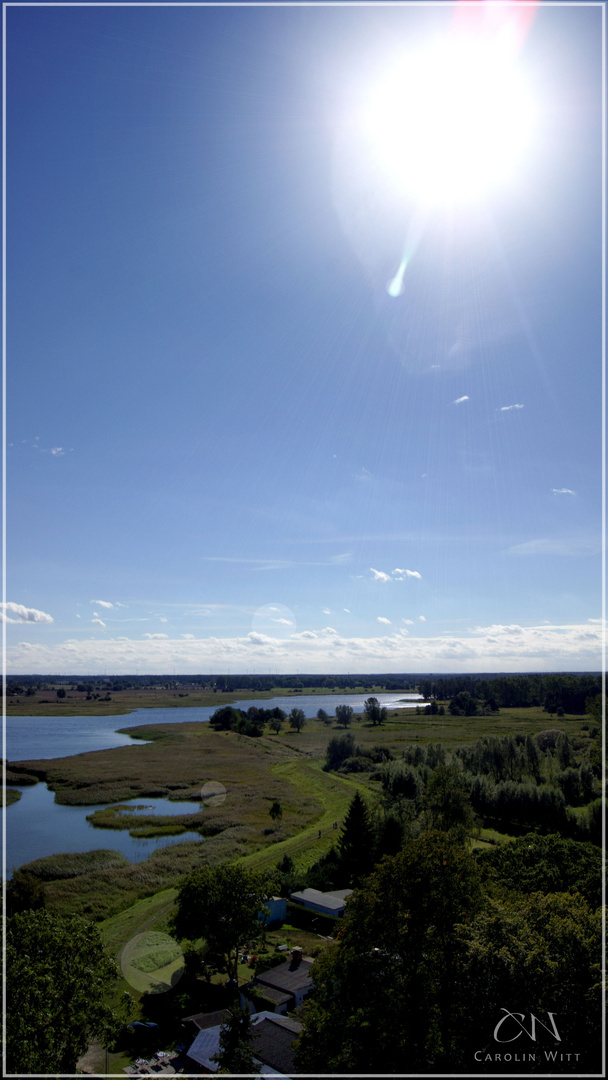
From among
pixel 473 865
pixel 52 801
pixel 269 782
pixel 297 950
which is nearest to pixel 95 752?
pixel 52 801

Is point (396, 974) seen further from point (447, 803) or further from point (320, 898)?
point (447, 803)

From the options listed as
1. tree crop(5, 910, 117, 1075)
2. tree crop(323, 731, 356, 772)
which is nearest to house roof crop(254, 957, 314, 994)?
tree crop(5, 910, 117, 1075)

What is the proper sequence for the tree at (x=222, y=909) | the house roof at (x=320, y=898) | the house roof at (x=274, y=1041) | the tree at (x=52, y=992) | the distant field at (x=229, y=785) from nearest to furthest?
the tree at (x=52, y=992), the house roof at (x=274, y=1041), the tree at (x=222, y=909), the house roof at (x=320, y=898), the distant field at (x=229, y=785)

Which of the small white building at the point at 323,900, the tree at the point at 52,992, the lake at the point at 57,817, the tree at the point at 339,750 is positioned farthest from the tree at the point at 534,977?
the tree at the point at 339,750

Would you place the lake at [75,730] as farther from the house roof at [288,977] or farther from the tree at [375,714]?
the house roof at [288,977]

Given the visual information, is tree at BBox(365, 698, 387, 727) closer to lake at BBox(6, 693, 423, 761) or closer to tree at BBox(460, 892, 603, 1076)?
lake at BBox(6, 693, 423, 761)

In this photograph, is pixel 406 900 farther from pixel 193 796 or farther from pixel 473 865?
pixel 193 796

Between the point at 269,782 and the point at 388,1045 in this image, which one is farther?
the point at 269,782
